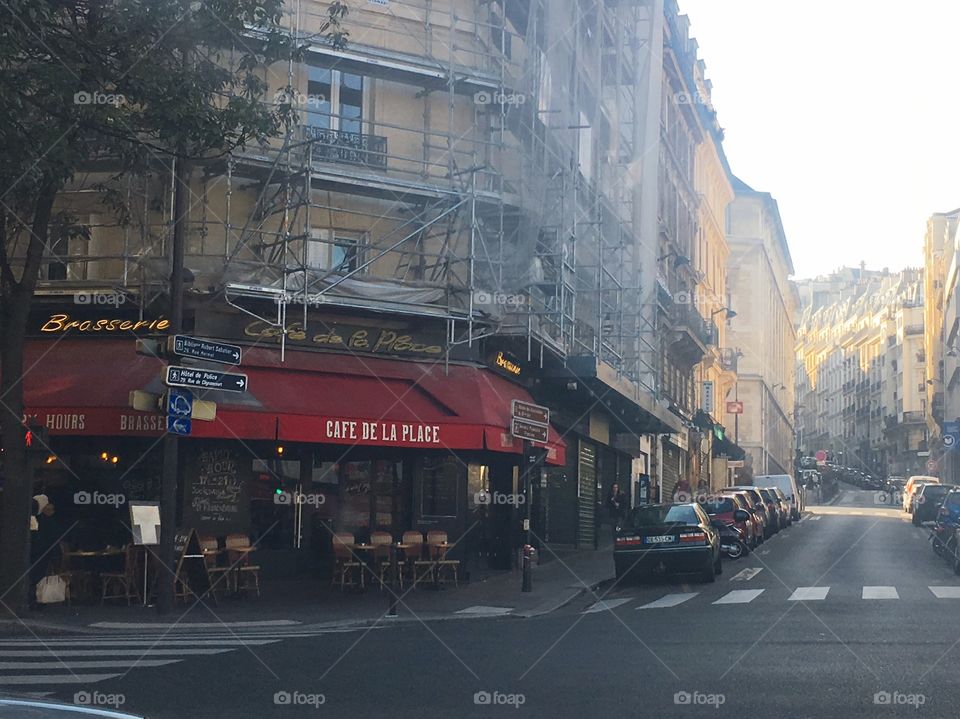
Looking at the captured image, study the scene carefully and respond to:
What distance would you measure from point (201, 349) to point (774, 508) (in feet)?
88.7

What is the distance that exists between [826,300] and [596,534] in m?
161

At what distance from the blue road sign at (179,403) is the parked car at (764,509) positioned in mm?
20998

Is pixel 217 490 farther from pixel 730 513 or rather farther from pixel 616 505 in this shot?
pixel 616 505

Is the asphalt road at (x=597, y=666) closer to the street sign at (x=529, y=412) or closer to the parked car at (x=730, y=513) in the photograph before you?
the street sign at (x=529, y=412)

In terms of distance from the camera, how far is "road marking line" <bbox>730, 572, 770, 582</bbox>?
24.5 meters

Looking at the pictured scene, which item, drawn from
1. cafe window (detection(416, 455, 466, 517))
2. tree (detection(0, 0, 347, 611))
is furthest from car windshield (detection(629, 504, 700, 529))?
tree (detection(0, 0, 347, 611))

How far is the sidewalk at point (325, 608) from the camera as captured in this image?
1755cm

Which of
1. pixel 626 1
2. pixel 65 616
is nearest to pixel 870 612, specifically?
pixel 65 616

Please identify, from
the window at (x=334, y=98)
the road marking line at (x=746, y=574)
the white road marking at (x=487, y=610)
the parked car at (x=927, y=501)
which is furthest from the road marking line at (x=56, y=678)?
the parked car at (x=927, y=501)

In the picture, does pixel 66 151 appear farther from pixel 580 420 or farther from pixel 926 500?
pixel 926 500

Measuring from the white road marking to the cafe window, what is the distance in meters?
4.98

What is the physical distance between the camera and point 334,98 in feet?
80.6

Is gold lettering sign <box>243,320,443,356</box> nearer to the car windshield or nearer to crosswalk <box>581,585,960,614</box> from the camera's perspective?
the car windshield

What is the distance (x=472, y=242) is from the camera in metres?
24.4
